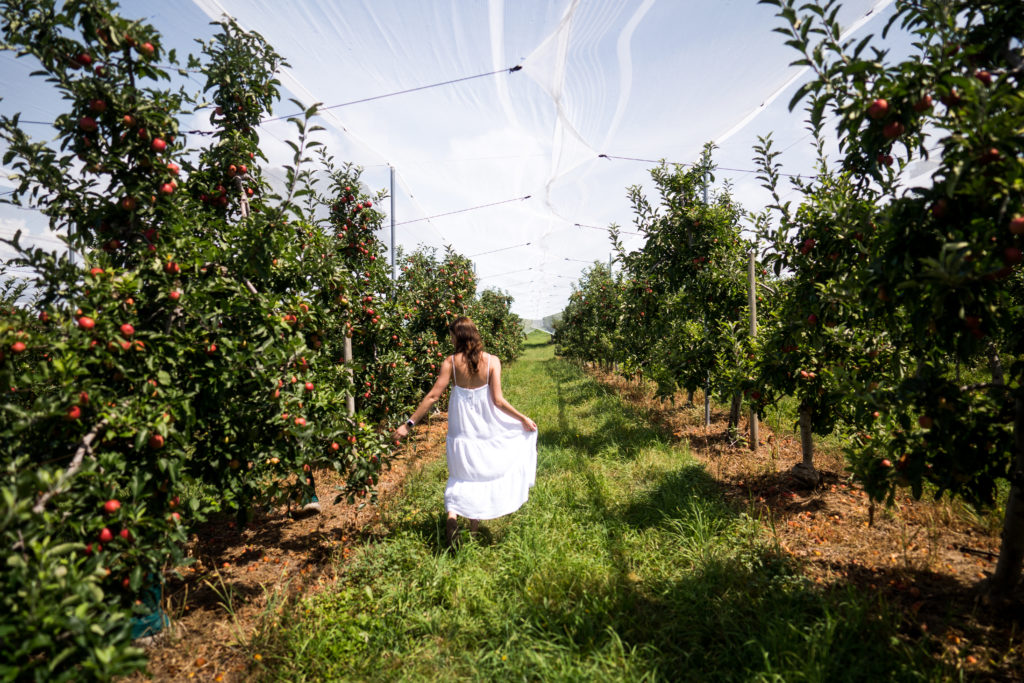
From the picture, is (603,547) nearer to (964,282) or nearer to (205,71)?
(964,282)

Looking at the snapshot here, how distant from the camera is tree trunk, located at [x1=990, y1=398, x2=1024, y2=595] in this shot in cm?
224

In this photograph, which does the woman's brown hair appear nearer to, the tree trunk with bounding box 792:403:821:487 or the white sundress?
the white sundress

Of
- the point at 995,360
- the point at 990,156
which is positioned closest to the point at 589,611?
the point at 990,156

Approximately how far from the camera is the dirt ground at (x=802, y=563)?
A: 2381 millimetres

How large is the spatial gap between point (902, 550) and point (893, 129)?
307cm

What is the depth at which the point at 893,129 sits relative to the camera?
1.89 metres

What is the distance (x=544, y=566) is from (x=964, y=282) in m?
2.88

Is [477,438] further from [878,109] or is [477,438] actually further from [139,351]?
[878,109]

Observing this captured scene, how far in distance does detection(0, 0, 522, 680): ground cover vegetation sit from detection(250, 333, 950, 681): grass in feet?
2.68

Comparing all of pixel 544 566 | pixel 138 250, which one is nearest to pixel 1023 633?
pixel 544 566

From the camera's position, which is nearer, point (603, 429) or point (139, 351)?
point (139, 351)

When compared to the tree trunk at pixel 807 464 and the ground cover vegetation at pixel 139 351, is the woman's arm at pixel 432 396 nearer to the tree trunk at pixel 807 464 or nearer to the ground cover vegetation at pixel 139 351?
the ground cover vegetation at pixel 139 351

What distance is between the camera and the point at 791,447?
5.93 m

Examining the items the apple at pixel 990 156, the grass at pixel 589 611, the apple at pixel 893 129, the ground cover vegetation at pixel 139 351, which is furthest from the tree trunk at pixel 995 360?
the ground cover vegetation at pixel 139 351
